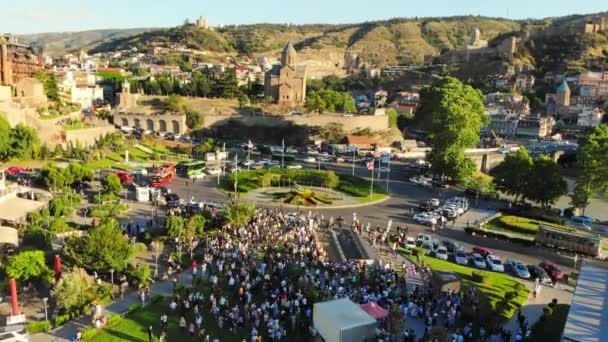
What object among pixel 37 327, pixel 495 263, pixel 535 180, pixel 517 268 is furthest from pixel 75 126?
pixel 517 268

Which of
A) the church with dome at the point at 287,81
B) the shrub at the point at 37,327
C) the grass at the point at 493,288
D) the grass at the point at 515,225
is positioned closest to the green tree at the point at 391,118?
the church with dome at the point at 287,81

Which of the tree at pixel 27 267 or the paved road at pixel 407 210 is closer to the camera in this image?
the tree at pixel 27 267

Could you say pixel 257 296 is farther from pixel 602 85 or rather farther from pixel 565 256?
pixel 602 85

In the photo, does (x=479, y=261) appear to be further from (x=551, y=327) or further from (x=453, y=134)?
(x=453, y=134)

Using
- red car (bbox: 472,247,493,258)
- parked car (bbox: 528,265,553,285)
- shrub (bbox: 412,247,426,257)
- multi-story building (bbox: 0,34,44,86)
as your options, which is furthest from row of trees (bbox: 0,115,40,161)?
parked car (bbox: 528,265,553,285)

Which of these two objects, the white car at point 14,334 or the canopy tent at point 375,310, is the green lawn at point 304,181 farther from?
the white car at point 14,334

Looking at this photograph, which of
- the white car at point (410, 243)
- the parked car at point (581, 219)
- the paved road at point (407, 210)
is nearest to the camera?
the white car at point (410, 243)
